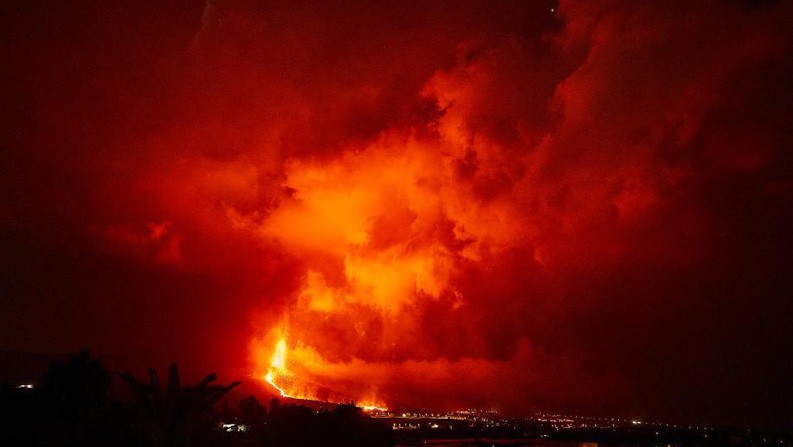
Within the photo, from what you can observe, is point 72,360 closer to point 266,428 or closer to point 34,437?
point 34,437

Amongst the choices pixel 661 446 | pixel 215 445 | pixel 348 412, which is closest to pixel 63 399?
pixel 215 445

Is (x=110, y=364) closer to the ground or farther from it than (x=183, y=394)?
farther from it

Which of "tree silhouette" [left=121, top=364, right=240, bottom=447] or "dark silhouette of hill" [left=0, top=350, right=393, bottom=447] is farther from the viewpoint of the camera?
"tree silhouette" [left=121, top=364, right=240, bottom=447]

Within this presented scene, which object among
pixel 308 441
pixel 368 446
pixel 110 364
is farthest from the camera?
pixel 110 364

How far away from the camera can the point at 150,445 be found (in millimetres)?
39469

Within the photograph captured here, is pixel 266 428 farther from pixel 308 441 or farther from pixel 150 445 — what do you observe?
pixel 150 445

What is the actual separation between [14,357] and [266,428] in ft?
408

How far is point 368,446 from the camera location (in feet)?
221

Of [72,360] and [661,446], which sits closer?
→ [72,360]

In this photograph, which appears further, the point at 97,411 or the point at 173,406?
the point at 97,411

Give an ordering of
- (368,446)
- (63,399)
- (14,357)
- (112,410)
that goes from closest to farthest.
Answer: (63,399) → (112,410) → (368,446) → (14,357)

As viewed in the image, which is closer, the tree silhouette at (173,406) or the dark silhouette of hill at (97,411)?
the dark silhouette of hill at (97,411)

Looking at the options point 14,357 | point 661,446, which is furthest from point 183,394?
point 661,446

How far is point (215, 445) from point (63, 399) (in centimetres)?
1247
